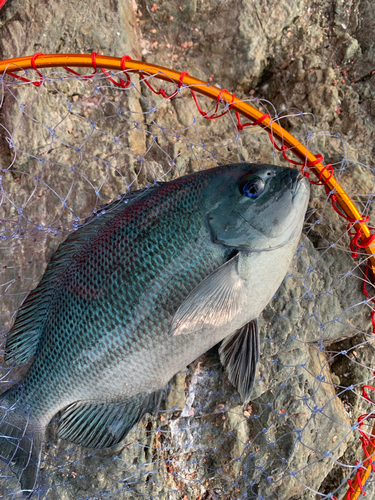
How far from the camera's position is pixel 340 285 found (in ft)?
7.62

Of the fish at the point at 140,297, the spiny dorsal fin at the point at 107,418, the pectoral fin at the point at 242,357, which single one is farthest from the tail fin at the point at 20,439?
the pectoral fin at the point at 242,357

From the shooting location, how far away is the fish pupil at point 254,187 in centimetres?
174

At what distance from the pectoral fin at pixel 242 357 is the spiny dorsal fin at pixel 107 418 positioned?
0.41 metres

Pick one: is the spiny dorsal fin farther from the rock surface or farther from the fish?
the rock surface

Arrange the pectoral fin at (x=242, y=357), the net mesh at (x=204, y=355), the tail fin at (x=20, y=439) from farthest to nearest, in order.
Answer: the net mesh at (x=204, y=355), the pectoral fin at (x=242, y=357), the tail fin at (x=20, y=439)

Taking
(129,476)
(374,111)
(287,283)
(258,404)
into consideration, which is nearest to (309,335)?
(287,283)

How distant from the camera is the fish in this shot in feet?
5.66

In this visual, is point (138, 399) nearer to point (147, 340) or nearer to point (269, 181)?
point (147, 340)

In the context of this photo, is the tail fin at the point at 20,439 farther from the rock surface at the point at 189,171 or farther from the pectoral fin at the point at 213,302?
the pectoral fin at the point at 213,302

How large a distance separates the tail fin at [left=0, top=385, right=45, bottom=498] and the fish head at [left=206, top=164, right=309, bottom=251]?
1.31 m

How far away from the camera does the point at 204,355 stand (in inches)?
87.0

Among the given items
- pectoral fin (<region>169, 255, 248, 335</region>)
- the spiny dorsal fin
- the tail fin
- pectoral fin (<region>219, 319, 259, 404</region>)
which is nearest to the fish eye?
pectoral fin (<region>169, 255, 248, 335</region>)

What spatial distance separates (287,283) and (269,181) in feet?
2.51

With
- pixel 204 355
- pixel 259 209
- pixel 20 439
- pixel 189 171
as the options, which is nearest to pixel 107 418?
pixel 20 439
